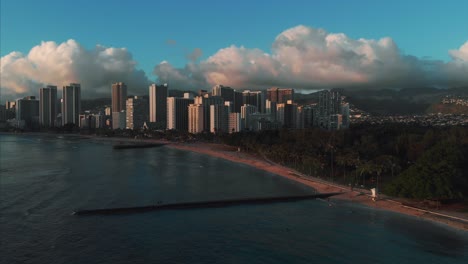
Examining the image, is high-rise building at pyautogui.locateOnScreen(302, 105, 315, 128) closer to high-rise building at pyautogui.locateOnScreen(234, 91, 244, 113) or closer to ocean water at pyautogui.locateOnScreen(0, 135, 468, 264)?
high-rise building at pyautogui.locateOnScreen(234, 91, 244, 113)

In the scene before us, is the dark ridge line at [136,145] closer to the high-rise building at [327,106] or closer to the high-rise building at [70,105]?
the high-rise building at [327,106]

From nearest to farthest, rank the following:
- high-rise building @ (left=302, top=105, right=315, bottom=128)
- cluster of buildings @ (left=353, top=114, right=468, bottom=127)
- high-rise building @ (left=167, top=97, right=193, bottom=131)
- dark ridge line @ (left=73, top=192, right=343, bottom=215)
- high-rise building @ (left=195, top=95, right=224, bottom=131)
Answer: dark ridge line @ (left=73, top=192, right=343, bottom=215), cluster of buildings @ (left=353, top=114, right=468, bottom=127), high-rise building @ (left=195, top=95, right=224, bottom=131), high-rise building @ (left=302, top=105, right=315, bottom=128), high-rise building @ (left=167, top=97, right=193, bottom=131)

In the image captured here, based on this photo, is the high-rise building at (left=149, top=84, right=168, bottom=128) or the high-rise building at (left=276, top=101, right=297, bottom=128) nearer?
the high-rise building at (left=276, top=101, right=297, bottom=128)

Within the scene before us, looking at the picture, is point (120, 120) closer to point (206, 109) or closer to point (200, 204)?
point (206, 109)

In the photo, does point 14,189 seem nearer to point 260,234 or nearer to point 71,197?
point 71,197

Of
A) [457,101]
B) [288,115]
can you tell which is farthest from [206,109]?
[457,101]

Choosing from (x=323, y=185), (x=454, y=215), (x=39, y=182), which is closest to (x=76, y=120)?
(x=39, y=182)

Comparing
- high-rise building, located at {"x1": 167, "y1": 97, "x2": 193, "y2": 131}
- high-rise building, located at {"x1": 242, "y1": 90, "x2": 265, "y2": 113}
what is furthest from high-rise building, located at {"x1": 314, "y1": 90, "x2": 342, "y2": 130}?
high-rise building, located at {"x1": 167, "y1": 97, "x2": 193, "y2": 131}
